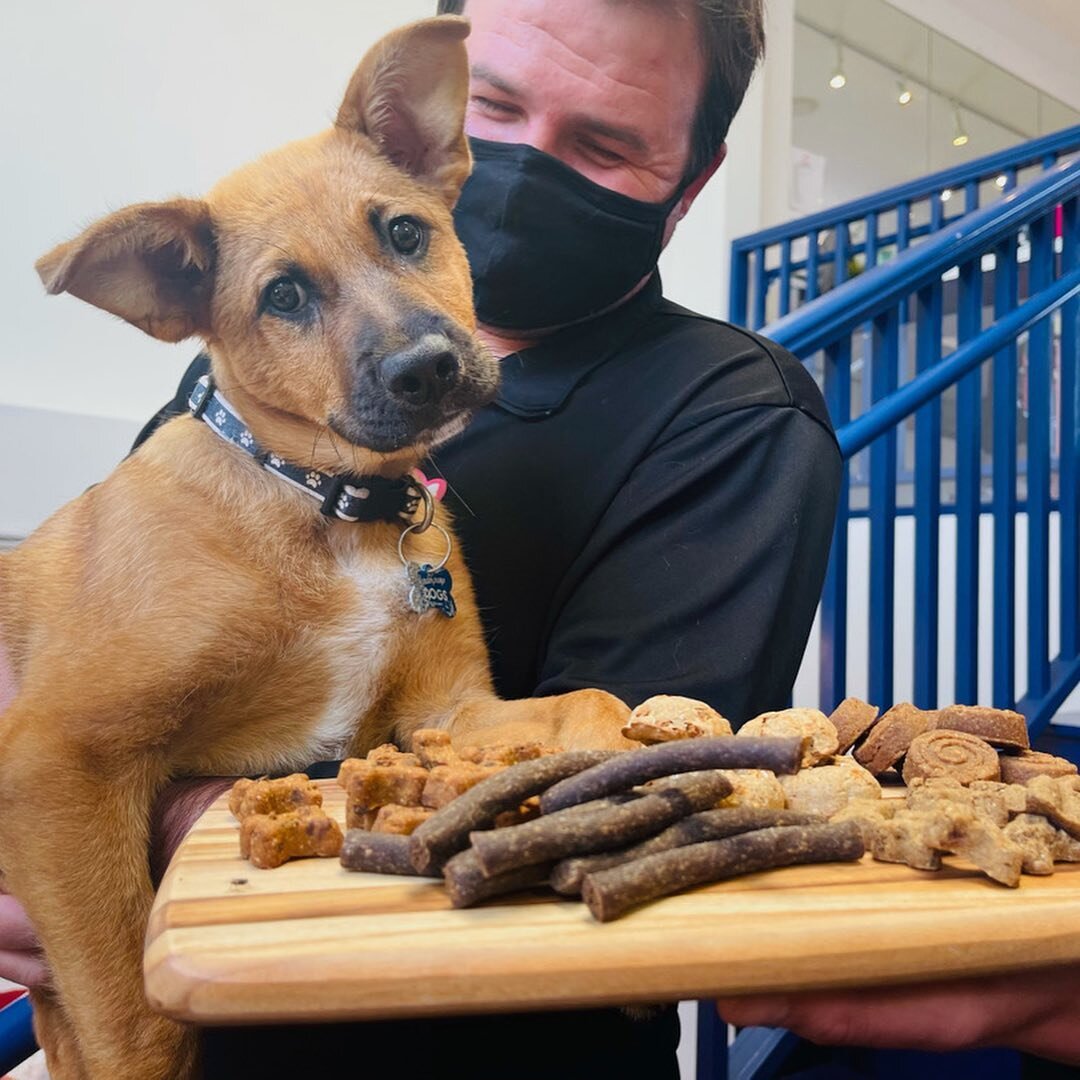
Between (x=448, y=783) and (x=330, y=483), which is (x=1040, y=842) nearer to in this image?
(x=448, y=783)

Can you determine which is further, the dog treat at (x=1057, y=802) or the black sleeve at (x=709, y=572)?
the black sleeve at (x=709, y=572)

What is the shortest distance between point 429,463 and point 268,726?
0.27 m

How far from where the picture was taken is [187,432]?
0.79 meters

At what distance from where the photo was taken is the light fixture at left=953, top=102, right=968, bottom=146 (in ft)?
13.6

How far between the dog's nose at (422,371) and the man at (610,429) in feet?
0.65

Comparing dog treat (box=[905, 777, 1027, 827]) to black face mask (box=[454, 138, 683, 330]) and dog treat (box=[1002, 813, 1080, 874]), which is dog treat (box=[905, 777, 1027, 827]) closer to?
dog treat (box=[1002, 813, 1080, 874])

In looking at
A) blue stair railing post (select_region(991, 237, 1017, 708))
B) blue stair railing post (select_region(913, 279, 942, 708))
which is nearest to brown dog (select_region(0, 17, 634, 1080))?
blue stair railing post (select_region(913, 279, 942, 708))

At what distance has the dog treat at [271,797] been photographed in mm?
525

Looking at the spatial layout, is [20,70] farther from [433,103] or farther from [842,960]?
[842,960]

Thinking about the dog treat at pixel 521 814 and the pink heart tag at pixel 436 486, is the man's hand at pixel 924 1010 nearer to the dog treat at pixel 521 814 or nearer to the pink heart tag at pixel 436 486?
the dog treat at pixel 521 814

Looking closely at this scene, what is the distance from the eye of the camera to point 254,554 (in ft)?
2.37

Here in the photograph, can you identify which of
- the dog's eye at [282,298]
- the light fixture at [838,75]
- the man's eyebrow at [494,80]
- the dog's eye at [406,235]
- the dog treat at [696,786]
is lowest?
the dog treat at [696,786]

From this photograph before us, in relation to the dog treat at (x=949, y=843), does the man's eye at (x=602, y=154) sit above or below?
above

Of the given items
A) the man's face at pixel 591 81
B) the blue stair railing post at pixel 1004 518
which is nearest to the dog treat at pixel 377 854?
the man's face at pixel 591 81
